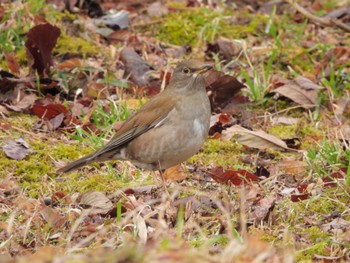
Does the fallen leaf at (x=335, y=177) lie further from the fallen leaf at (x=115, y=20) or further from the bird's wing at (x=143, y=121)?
the fallen leaf at (x=115, y=20)

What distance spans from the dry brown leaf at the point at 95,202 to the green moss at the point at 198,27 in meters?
3.76

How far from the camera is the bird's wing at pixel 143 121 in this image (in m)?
5.93

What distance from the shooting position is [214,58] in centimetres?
845

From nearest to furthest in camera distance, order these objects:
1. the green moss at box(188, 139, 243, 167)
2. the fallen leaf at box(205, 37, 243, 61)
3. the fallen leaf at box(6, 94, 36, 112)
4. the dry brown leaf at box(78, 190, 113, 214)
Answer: the dry brown leaf at box(78, 190, 113, 214)
the green moss at box(188, 139, 243, 167)
the fallen leaf at box(6, 94, 36, 112)
the fallen leaf at box(205, 37, 243, 61)

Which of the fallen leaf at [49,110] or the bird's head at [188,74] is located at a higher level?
the bird's head at [188,74]

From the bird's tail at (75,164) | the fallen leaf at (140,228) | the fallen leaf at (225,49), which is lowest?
A: the fallen leaf at (225,49)

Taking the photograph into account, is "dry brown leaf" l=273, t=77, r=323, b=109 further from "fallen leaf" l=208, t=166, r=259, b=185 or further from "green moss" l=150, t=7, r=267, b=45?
"fallen leaf" l=208, t=166, r=259, b=185

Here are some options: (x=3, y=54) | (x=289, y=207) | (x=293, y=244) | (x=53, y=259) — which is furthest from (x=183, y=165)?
(x=53, y=259)

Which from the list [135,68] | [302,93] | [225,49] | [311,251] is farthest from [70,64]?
[311,251]

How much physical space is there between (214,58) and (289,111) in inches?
44.0

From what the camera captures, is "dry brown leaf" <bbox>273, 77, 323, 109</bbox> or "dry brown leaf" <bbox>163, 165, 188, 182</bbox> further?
"dry brown leaf" <bbox>273, 77, 323, 109</bbox>

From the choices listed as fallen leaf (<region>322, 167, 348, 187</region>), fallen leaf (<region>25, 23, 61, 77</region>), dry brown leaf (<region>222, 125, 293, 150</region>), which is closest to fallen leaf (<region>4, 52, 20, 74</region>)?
fallen leaf (<region>25, 23, 61, 77</region>)

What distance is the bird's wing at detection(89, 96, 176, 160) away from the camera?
19.5ft

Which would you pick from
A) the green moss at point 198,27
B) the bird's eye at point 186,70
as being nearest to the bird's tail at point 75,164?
the bird's eye at point 186,70
